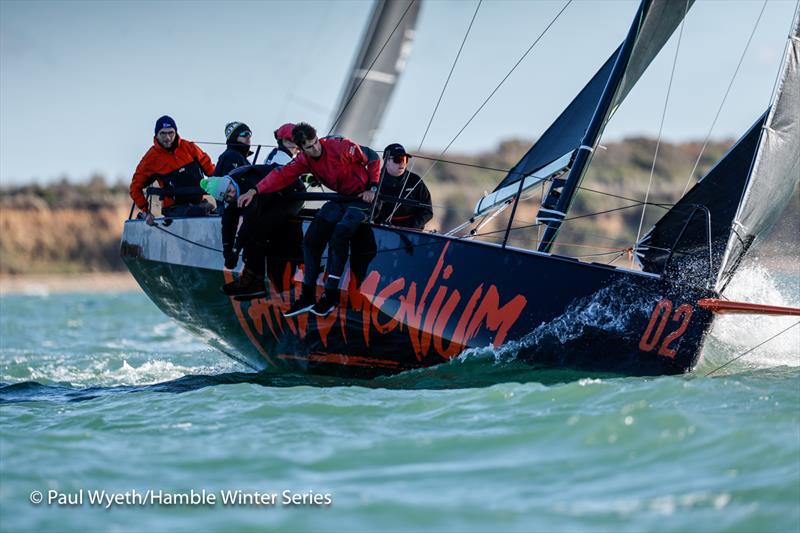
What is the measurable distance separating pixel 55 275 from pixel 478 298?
102 ft

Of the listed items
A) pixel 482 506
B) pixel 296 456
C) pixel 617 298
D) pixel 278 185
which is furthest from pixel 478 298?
pixel 482 506

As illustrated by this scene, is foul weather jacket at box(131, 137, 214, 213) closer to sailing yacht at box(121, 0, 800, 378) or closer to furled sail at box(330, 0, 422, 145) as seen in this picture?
sailing yacht at box(121, 0, 800, 378)

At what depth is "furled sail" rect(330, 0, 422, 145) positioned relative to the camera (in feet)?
33.3

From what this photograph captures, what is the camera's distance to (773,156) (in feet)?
19.8

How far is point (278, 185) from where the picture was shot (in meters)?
6.73

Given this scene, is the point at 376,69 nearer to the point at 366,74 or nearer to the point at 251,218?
the point at 366,74

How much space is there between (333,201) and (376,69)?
3.88 meters

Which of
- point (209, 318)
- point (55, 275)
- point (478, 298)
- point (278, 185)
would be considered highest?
point (278, 185)

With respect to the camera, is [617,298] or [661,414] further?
[617,298]

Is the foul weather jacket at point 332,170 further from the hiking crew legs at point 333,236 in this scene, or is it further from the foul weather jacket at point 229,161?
the foul weather jacket at point 229,161

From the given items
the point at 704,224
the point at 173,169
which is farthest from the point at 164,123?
the point at 704,224

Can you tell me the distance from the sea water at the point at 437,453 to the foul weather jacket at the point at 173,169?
2.17 meters

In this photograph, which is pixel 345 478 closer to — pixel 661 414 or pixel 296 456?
pixel 296 456

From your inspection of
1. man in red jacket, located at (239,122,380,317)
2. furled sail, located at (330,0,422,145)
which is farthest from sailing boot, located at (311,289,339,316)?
furled sail, located at (330,0,422,145)
